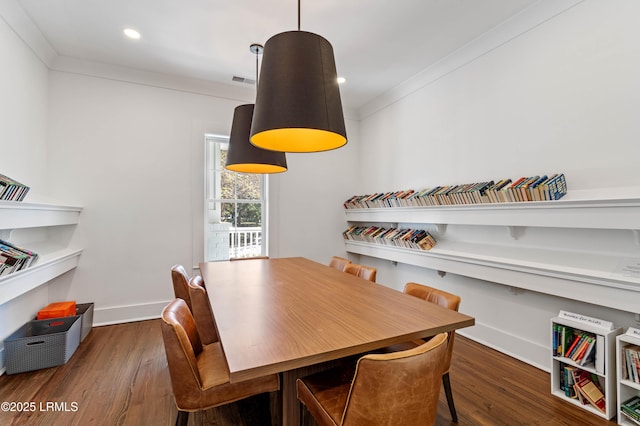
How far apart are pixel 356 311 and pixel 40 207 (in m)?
2.80

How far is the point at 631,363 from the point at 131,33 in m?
4.69

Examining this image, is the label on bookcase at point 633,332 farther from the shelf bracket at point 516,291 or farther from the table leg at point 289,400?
the table leg at point 289,400

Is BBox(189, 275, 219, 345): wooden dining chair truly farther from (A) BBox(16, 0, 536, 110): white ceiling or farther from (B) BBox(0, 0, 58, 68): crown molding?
(B) BBox(0, 0, 58, 68): crown molding

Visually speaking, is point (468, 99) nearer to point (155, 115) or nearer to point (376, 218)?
point (376, 218)

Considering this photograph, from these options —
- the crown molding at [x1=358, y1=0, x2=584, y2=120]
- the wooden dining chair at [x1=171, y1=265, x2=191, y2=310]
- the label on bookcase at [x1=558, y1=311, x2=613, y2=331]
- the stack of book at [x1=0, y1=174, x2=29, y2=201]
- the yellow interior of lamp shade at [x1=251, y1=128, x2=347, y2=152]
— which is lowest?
the label on bookcase at [x1=558, y1=311, x2=613, y2=331]

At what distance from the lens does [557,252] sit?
7.72ft

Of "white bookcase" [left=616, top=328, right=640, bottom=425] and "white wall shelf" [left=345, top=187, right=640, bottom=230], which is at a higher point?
"white wall shelf" [left=345, top=187, right=640, bottom=230]

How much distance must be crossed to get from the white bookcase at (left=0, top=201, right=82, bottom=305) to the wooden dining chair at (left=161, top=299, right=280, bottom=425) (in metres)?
1.53

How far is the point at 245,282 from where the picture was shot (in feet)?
7.13

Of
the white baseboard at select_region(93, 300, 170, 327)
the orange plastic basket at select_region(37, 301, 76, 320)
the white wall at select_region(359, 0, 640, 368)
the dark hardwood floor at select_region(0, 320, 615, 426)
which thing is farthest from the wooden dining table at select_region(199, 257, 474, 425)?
the white baseboard at select_region(93, 300, 170, 327)

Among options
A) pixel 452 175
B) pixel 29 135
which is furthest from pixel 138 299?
pixel 452 175

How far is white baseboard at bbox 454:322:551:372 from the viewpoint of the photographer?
2416mm

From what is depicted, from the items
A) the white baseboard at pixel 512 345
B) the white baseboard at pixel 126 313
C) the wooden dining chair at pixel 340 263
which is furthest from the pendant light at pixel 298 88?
the white baseboard at pixel 126 313

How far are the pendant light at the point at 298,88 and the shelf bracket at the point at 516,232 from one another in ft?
6.80
